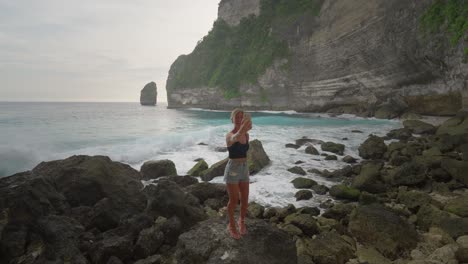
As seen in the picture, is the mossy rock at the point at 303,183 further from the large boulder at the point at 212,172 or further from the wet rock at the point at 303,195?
the large boulder at the point at 212,172

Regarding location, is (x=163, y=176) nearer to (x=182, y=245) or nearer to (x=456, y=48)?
(x=182, y=245)

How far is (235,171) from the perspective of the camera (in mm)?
4320

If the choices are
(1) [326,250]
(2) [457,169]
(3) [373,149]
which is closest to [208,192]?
(1) [326,250]

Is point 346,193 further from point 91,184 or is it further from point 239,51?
point 239,51

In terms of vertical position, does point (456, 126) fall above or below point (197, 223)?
above

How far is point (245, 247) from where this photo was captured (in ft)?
14.1

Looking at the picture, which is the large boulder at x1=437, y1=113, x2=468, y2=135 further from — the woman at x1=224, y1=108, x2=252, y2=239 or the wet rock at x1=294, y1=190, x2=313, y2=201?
the woman at x1=224, y1=108, x2=252, y2=239

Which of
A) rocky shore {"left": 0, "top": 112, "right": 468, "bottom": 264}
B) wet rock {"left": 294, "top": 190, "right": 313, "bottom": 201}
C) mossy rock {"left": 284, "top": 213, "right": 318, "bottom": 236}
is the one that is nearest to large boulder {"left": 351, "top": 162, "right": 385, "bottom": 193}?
rocky shore {"left": 0, "top": 112, "right": 468, "bottom": 264}

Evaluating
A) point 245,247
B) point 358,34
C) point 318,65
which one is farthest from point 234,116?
point 318,65

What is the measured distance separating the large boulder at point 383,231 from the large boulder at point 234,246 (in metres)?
2.24

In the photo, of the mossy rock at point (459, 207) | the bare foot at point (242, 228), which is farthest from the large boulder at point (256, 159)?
the bare foot at point (242, 228)

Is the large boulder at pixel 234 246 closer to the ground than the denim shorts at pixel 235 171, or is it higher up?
closer to the ground

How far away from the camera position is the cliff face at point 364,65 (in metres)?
30.0

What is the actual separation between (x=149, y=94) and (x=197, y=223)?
14090 cm
